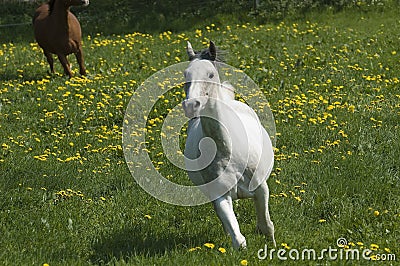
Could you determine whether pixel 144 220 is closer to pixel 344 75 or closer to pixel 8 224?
pixel 8 224

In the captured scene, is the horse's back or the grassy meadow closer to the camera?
the grassy meadow

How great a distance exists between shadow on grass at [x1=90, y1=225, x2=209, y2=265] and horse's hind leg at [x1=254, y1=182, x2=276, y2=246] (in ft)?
1.72

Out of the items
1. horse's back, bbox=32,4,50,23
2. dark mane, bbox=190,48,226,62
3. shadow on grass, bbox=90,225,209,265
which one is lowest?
horse's back, bbox=32,4,50,23

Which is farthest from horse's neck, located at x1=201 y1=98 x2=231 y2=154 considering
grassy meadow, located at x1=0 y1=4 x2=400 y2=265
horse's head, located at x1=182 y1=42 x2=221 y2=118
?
grassy meadow, located at x1=0 y1=4 x2=400 y2=265

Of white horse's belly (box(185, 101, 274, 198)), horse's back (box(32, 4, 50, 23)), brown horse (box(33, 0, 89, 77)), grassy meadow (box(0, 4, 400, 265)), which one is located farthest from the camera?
horse's back (box(32, 4, 50, 23))

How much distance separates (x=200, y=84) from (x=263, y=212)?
126 centimetres

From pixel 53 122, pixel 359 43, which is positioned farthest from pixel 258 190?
pixel 359 43

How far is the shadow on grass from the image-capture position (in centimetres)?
592

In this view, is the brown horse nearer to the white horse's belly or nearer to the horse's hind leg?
the white horse's belly

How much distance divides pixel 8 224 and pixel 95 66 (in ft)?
25.9

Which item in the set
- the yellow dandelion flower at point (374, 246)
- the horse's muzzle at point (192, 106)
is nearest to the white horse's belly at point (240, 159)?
the horse's muzzle at point (192, 106)

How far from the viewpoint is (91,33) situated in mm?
19656

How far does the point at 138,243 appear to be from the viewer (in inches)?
245

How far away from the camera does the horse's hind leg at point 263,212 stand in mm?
5926
